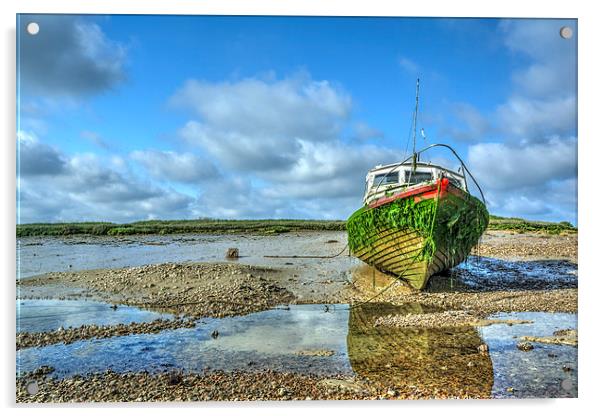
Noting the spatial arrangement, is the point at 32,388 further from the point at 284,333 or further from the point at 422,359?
the point at 422,359

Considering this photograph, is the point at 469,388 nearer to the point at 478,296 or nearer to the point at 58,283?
the point at 478,296

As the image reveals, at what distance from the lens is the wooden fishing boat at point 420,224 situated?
8.59 metres

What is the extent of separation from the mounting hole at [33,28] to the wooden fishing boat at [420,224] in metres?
5.92

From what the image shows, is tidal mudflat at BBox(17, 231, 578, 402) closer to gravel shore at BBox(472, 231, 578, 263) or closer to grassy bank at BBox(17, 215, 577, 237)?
gravel shore at BBox(472, 231, 578, 263)

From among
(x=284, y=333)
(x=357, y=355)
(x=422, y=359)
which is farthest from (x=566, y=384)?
(x=284, y=333)

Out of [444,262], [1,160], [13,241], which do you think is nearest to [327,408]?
[13,241]

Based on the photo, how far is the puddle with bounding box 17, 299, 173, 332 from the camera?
7.00 metres

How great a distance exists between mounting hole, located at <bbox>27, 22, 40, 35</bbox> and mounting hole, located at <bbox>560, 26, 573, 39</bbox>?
7.05 m

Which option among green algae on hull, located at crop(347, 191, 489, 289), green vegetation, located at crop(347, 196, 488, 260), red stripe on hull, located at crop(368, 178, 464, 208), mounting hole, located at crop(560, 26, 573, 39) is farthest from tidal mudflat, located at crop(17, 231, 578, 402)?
→ mounting hole, located at crop(560, 26, 573, 39)

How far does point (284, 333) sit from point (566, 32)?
5.95m

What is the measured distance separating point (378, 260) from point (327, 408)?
19.8ft

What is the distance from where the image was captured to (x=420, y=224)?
29.0ft
